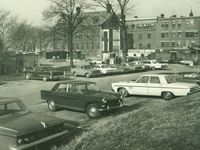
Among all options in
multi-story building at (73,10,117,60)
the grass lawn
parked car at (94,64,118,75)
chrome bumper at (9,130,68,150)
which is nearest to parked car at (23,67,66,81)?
parked car at (94,64,118,75)

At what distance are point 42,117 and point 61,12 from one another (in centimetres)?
4319

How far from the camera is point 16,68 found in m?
55.2

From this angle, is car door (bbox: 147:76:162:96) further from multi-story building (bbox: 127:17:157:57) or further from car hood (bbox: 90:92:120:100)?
multi-story building (bbox: 127:17:157:57)

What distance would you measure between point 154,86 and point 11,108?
1024 centimetres

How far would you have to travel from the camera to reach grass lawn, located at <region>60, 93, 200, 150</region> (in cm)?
813

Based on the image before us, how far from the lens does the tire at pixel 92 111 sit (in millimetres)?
14320

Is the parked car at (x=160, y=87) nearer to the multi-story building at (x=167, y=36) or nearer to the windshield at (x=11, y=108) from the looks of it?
the windshield at (x=11, y=108)

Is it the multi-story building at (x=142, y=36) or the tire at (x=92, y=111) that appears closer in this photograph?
the tire at (x=92, y=111)

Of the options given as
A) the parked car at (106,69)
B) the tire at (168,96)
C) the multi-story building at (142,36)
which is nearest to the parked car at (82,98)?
the tire at (168,96)

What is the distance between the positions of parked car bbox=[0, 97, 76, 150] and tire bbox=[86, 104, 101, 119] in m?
4.40

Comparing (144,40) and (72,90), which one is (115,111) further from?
(144,40)

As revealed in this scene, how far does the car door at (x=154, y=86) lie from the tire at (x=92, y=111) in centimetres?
540

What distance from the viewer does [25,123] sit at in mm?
9172

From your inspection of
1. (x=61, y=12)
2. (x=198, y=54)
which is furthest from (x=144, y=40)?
(x=61, y=12)
